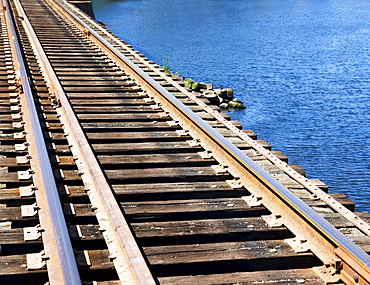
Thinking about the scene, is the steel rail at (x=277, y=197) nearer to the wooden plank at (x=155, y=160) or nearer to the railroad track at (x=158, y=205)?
the railroad track at (x=158, y=205)

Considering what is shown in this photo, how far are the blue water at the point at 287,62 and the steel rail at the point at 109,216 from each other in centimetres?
472

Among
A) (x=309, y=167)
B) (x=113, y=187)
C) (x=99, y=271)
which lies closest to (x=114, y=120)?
(x=113, y=187)

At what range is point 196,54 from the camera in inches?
985

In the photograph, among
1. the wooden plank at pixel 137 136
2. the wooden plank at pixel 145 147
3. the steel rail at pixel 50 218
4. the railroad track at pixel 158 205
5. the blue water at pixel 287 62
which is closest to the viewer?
the steel rail at pixel 50 218

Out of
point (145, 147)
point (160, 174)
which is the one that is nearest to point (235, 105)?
point (145, 147)

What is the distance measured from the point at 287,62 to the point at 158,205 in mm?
18524

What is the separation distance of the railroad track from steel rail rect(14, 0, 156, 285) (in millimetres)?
12

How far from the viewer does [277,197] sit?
180 inches

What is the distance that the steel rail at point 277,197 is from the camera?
12.1ft

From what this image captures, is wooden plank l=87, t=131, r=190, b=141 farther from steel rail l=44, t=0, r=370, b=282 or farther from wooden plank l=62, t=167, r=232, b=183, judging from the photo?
wooden plank l=62, t=167, r=232, b=183

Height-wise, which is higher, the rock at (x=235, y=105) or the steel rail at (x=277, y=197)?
the steel rail at (x=277, y=197)

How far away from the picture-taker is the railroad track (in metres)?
3.63

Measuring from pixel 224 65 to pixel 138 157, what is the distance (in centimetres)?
1691

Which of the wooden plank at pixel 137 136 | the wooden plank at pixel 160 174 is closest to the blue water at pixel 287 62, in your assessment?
the wooden plank at pixel 137 136
